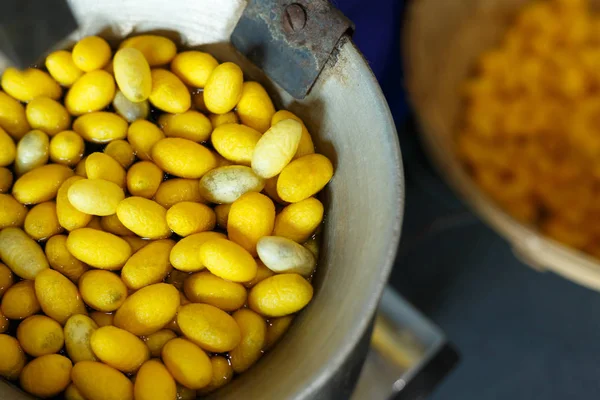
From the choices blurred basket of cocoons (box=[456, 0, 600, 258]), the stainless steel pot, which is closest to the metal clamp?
the stainless steel pot

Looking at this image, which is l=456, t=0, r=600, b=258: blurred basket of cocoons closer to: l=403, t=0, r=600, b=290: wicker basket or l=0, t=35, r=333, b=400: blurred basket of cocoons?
l=403, t=0, r=600, b=290: wicker basket

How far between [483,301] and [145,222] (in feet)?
3.17

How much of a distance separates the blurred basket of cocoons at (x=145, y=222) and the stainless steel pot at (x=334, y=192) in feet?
0.06

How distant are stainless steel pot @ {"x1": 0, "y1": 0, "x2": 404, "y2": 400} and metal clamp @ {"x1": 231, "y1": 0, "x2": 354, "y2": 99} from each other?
12 mm

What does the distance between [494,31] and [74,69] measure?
1.09 m

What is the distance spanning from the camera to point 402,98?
1.38m

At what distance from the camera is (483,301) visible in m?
1.31

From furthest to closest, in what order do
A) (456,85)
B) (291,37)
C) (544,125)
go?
(456,85), (544,125), (291,37)

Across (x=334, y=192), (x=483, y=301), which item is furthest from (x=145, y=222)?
(x=483, y=301)

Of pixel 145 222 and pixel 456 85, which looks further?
pixel 456 85

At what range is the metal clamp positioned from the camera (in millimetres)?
526

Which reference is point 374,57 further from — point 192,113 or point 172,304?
point 172,304

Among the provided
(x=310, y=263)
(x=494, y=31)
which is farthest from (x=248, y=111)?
(x=494, y=31)

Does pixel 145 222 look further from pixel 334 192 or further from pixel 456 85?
pixel 456 85
